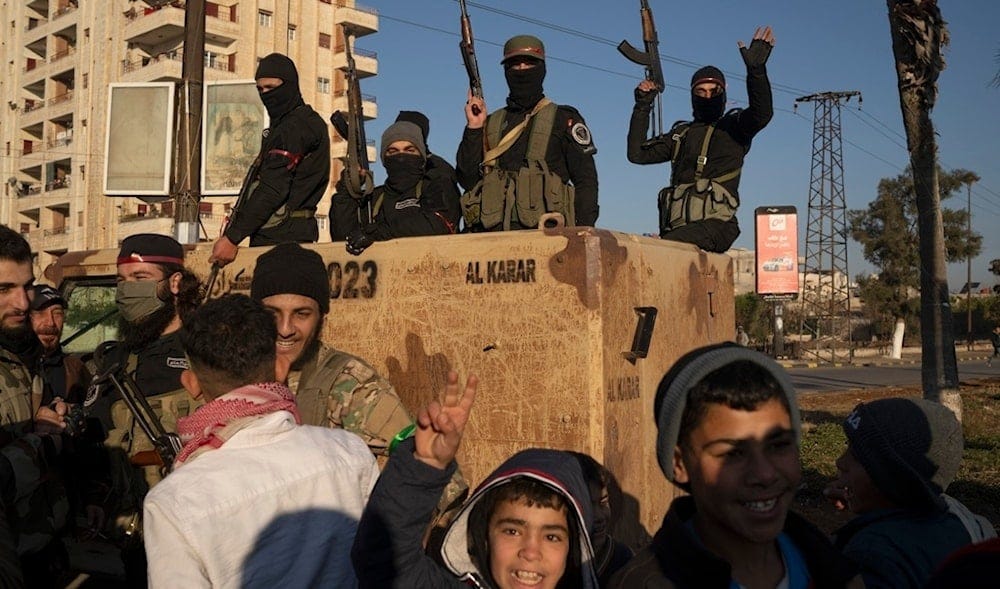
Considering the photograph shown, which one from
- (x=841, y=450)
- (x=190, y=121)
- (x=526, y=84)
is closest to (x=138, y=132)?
(x=190, y=121)

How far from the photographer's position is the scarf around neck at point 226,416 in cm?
197

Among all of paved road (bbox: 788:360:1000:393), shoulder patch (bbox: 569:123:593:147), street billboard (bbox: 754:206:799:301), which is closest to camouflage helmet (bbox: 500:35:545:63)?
shoulder patch (bbox: 569:123:593:147)

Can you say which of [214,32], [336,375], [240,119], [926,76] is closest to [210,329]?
[336,375]

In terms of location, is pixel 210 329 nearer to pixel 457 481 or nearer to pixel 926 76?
pixel 457 481

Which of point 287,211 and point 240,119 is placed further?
point 240,119

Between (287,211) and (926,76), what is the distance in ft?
24.6

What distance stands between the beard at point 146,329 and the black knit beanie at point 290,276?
0.66 m

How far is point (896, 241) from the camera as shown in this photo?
44.2 meters

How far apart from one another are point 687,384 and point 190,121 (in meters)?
8.04

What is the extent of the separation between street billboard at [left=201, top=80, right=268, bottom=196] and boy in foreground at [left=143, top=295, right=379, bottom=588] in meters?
7.12

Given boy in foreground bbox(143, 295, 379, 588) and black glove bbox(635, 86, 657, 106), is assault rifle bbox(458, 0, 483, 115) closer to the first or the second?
black glove bbox(635, 86, 657, 106)

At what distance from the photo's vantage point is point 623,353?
3.34 metres

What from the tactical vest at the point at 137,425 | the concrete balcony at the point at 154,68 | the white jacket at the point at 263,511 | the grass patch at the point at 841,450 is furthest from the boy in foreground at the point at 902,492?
the concrete balcony at the point at 154,68

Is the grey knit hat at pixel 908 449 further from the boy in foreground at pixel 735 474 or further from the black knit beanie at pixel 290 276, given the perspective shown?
the black knit beanie at pixel 290 276
